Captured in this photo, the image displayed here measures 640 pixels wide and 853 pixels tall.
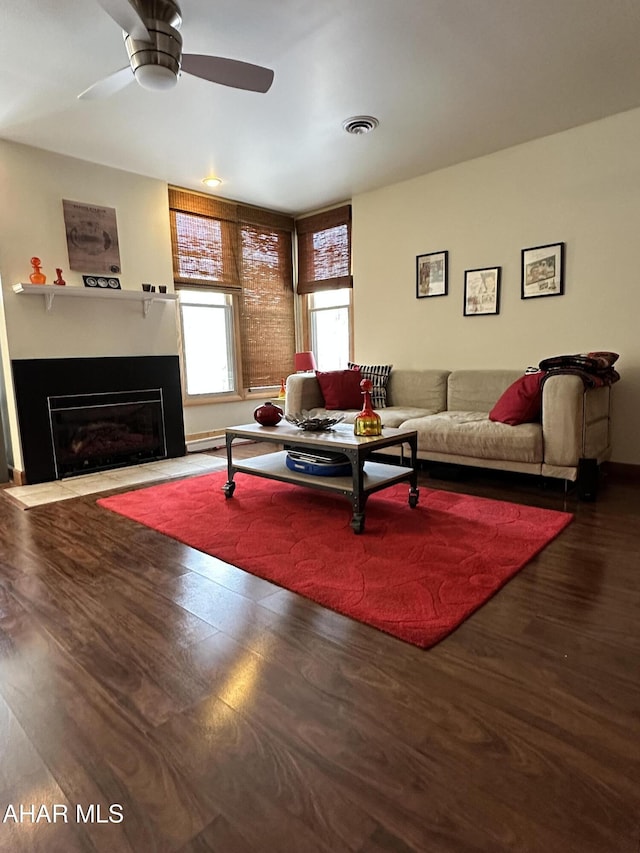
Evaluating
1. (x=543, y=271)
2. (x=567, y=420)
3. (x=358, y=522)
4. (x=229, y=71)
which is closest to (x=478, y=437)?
(x=567, y=420)

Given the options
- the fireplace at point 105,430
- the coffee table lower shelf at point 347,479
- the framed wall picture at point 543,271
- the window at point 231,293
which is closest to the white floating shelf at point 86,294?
the window at point 231,293

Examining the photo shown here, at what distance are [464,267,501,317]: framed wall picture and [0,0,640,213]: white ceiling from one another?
3.20 feet

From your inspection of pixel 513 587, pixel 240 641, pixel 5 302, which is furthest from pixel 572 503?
pixel 5 302

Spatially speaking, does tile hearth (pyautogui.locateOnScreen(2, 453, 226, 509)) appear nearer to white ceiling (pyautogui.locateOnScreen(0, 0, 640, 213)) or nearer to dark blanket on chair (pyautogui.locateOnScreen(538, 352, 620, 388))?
white ceiling (pyautogui.locateOnScreen(0, 0, 640, 213))

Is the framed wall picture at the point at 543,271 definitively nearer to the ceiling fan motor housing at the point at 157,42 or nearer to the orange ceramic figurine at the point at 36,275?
the ceiling fan motor housing at the point at 157,42

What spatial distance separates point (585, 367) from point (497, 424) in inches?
25.1

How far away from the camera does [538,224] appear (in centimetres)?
390

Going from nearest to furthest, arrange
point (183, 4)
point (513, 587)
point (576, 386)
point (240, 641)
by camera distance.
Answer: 1. point (240, 641)
2. point (513, 587)
3. point (183, 4)
4. point (576, 386)

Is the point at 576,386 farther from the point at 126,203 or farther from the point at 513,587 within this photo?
the point at 126,203

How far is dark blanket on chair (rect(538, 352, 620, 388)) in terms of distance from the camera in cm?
302

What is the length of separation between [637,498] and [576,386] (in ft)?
2.84

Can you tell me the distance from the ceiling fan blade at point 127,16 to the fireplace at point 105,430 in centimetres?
275

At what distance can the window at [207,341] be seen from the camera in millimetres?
5133

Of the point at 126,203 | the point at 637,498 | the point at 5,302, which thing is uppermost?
the point at 126,203
